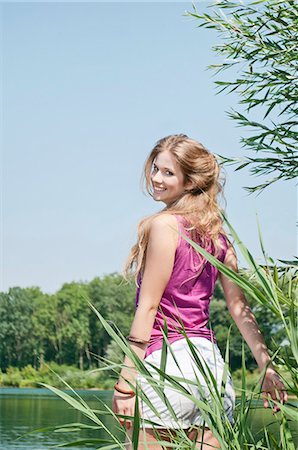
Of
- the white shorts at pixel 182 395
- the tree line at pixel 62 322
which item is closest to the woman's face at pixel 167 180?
the white shorts at pixel 182 395

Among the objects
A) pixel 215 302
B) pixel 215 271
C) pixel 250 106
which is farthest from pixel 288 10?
pixel 215 302

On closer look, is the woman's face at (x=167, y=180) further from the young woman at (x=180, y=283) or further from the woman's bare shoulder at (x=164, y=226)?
the woman's bare shoulder at (x=164, y=226)

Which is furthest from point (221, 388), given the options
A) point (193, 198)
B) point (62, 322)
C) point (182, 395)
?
point (62, 322)

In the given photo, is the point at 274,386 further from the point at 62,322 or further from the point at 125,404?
the point at 62,322

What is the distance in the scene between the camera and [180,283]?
2238 millimetres

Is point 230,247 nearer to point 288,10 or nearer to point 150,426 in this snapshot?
point 150,426

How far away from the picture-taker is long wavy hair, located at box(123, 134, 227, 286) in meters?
2.25

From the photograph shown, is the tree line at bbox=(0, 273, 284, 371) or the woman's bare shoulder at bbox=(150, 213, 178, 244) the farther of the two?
the tree line at bbox=(0, 273, 284, 371)

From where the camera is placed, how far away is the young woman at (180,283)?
83.4 inches

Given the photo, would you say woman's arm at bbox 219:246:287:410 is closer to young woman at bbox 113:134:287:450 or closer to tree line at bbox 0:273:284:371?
young woman at bbox 113:134:287:450

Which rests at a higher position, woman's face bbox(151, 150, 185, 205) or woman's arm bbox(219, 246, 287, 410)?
woman's face bbox(151, 150, 185, 205)

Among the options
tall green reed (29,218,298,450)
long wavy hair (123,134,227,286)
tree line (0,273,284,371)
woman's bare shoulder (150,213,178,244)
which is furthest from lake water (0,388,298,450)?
tall green reed (29,218,298,450)

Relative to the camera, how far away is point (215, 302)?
26266 millimetres

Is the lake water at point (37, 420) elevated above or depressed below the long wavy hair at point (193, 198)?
below
